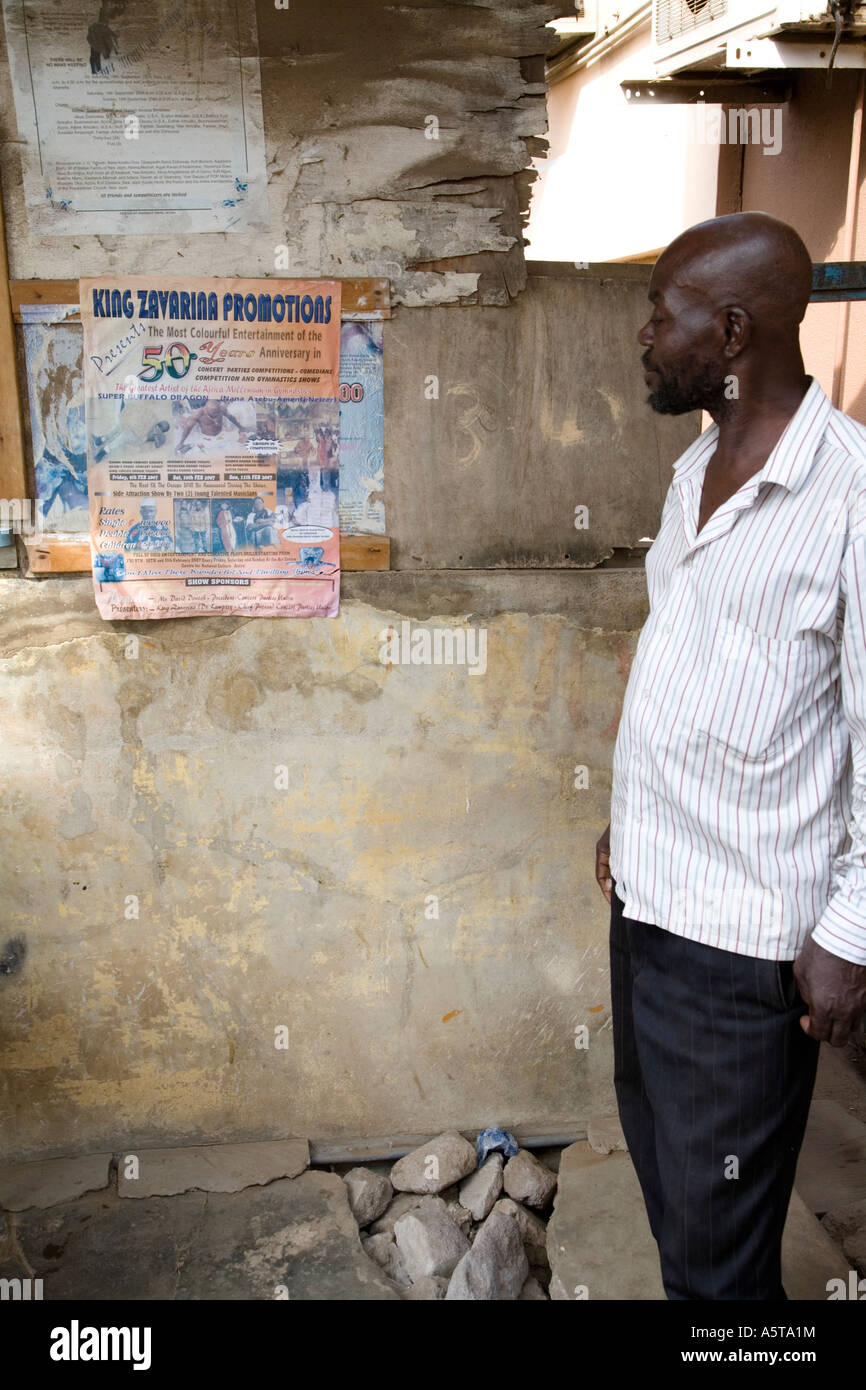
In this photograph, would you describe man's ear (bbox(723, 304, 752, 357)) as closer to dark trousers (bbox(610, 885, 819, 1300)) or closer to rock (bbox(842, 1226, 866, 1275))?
dark trousers (bbox(610, 885, 819, 1300))

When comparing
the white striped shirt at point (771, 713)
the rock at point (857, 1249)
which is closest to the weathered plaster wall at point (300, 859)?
the rock at point (857, 1249)

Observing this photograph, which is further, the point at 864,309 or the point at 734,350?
the point at 864,309

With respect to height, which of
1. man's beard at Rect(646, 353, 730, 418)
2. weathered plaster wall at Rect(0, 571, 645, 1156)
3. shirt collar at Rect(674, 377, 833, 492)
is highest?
man's beard at Rect(646, 353, 730, 418)

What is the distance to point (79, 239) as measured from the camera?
2695mm

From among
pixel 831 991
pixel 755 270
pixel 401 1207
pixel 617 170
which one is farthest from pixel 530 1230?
pixel 617 170

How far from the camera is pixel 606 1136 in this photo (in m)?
3.16

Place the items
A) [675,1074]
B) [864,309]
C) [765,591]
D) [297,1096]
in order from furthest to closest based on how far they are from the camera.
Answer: [864,309]
[297,1096]
[675,1074]
[765,591]

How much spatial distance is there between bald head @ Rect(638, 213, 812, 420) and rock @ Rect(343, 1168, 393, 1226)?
2318 mm

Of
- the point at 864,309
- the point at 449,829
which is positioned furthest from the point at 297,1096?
the point at 864,309

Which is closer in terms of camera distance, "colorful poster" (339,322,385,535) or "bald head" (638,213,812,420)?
"bald head" (638,213,812,420)

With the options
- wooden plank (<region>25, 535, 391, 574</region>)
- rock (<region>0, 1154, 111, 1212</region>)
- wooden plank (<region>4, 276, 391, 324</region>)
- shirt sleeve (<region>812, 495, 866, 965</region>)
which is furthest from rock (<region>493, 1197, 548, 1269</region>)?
wooden plank (<region>4, 276, 391, 324</region>)

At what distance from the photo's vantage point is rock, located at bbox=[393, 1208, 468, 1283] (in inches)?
109

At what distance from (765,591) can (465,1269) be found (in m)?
1.90
